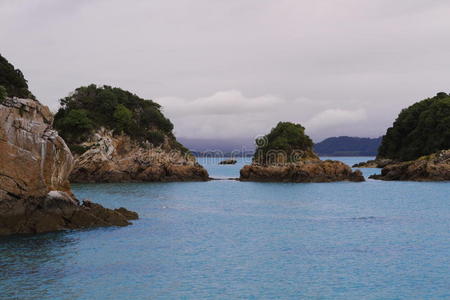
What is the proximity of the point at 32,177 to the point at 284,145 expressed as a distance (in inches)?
3342

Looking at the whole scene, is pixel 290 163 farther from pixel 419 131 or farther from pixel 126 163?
pixel 419 131

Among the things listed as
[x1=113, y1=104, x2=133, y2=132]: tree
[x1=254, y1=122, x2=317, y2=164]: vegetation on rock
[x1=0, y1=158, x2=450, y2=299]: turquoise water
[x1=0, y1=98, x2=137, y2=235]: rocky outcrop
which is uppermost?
[x1=113, y1=104, x2=133, y2=132]: tree

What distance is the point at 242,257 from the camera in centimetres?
3303

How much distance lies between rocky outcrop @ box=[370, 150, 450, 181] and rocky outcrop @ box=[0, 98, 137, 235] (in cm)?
7875

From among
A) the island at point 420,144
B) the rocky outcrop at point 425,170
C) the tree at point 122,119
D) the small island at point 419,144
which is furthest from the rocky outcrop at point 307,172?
the tree at point 122,119

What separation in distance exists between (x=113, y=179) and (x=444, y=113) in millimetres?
103550

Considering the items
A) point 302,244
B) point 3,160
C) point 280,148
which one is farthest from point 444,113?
point 3,160

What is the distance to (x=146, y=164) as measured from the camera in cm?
10562

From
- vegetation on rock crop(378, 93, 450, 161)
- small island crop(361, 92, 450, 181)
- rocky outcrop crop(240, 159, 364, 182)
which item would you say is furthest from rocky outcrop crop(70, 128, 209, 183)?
vegetation on rock crop(378, 93, 450, 161)

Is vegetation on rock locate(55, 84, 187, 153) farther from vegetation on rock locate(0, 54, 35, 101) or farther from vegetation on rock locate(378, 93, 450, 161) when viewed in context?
vegetation on rock locate(378, 93, 450, 161)

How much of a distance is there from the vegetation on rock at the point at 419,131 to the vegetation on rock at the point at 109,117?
75.2 meters

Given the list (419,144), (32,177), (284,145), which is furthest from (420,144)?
(32,177)

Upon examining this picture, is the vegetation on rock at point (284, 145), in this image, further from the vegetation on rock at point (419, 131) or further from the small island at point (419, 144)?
the vegetation on rock at point (419, 131)

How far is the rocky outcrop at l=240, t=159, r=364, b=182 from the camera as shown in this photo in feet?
337
